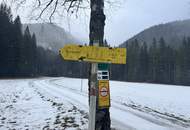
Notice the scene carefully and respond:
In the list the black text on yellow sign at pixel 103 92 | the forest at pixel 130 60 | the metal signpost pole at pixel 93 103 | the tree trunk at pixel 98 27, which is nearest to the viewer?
the metal signpost pole at pixel 93 103

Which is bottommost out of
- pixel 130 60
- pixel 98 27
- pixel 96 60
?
pixel 96 60

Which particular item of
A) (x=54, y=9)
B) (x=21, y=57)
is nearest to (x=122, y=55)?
(x=54, y=9)

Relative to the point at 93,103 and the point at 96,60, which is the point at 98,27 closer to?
the point at 96,60

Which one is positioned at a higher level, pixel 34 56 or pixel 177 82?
pixel 34 56

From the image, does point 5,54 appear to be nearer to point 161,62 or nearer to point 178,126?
point 161,62

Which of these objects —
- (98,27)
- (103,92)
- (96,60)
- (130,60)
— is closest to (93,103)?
(103,92)

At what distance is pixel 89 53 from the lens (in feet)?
19.5

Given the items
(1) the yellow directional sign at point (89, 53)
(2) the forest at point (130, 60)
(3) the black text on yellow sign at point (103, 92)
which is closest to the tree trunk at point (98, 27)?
(3) the black text on yellow sign at point (103, 92)

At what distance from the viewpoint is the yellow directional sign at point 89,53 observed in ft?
19.3

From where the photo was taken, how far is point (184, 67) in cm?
8744

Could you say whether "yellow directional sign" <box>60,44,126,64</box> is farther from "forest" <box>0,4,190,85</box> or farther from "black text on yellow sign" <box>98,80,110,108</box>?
"forest" <box>0,4,190,85</box>

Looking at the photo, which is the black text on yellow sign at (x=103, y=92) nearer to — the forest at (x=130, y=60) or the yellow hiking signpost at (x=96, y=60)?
the yellow hiking signpost at (x=96, y=60)

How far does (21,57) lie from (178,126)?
67405 millimetres

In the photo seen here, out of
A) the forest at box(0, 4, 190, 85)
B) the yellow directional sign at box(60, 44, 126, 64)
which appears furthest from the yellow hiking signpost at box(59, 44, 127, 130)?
the forest at box(0, 4, 190, 85)
